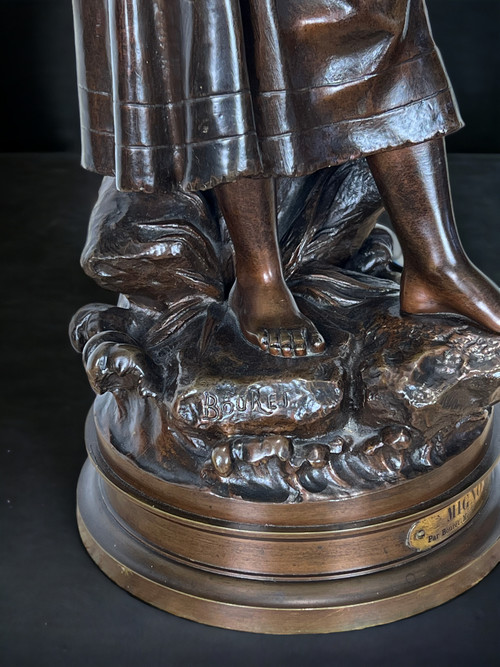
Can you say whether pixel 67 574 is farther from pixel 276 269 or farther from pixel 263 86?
pixel 263 86

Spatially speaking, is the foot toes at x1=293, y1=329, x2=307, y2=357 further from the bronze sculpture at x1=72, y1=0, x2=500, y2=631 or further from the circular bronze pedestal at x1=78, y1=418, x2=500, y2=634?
the circular bronze pedestal at x1=78, y1=418, x2=500, y2=634

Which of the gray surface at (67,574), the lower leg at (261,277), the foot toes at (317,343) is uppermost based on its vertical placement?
the lower leg at (261,277)

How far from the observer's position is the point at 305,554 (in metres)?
1.81

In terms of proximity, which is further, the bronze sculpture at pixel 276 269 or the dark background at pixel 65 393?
the dark background at pixel 65 393

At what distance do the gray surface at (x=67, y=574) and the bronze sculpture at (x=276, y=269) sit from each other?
75 mm

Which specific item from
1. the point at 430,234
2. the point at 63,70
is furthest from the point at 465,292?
the point at 63,70

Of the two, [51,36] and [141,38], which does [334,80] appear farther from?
[51,36]

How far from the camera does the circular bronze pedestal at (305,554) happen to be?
5.93ft

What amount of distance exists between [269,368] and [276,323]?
8 cm

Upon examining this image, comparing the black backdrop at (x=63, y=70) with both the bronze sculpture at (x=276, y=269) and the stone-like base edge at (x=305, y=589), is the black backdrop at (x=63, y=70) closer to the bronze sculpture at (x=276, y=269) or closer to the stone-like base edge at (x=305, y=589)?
the bronze sculpture at (x=276, y=269)

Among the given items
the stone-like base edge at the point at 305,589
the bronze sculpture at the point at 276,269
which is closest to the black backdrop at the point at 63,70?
the bronze sculpture at the point at 276,269

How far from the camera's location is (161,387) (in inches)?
73.8

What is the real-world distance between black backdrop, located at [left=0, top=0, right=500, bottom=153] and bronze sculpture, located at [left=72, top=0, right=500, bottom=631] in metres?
1.49

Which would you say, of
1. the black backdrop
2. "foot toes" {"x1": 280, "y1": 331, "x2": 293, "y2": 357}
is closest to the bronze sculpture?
"foot toes" {"x1": 280, "y1": 331, "x2": 293, "y2": 357}
